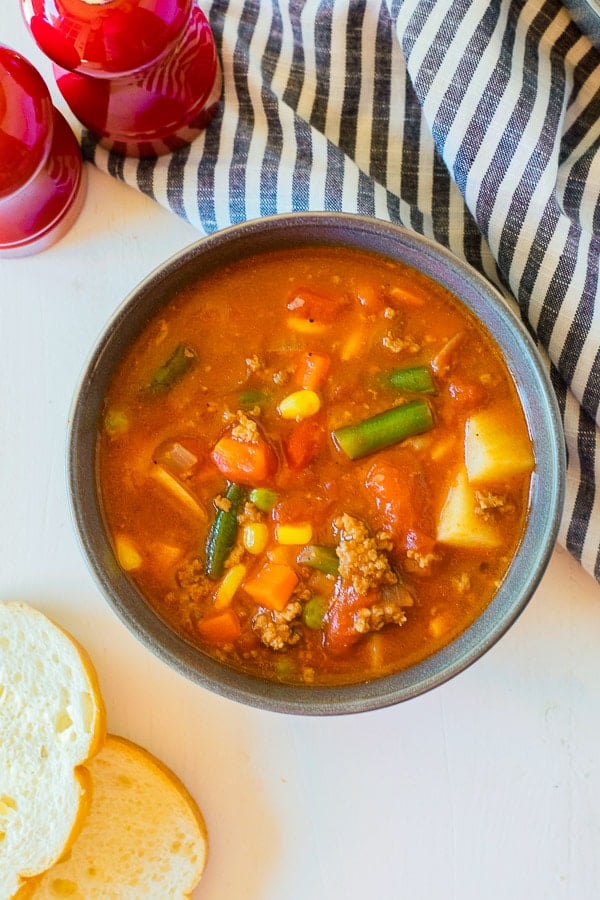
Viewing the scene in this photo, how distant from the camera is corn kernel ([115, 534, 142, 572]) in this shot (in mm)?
2867

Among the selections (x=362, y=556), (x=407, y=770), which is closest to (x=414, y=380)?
(x=362, y=556)

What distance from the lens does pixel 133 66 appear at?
2803 mm

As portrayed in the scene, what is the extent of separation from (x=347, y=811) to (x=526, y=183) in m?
2.11

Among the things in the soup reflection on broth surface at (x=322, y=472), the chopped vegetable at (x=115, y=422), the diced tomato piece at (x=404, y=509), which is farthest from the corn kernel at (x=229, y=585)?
the chopped vegetable at (x=115, y=422)

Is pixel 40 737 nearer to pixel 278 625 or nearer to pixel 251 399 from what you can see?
pixel 278 625

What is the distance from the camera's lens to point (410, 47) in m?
3.10

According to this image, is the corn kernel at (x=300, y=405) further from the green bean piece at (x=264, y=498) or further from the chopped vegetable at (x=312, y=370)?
the green bean piece at (x=264, y=498)

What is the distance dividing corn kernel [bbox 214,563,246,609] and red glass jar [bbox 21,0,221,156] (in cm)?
144

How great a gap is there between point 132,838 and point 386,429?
166 cm

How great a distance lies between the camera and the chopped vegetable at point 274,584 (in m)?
2.79

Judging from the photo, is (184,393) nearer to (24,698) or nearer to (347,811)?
(24,698)

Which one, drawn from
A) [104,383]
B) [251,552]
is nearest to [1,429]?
[104,383]

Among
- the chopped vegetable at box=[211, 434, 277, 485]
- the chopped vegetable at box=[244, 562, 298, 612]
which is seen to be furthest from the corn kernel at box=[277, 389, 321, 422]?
the chopped vegetable at box=[244, 562, 298, 612]

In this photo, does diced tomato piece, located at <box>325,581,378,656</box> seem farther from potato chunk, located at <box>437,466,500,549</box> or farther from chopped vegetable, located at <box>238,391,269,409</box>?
chopped vegetable, located at <box>238,391,269,409</box>
